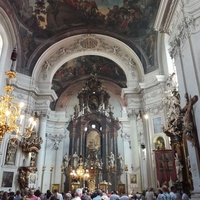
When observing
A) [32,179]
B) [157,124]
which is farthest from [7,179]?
[157,124]

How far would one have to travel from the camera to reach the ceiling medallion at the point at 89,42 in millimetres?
16969

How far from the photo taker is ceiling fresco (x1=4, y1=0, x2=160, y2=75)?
14.2 m

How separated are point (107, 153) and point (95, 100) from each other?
520 centimetres

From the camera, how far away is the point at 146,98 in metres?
13.9

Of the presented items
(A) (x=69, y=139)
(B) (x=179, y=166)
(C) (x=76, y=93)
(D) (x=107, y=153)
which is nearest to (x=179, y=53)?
(B) (x=179, y=166)

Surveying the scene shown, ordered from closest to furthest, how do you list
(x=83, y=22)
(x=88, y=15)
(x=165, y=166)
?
(x=165, y=166)
(x=88, y=15)
(x=83, y=22)

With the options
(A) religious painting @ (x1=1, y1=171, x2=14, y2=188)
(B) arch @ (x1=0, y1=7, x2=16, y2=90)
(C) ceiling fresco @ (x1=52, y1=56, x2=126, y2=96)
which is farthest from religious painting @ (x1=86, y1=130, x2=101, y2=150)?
(B) arch @ (x1=0, y1=7, x2=16, y2=90)

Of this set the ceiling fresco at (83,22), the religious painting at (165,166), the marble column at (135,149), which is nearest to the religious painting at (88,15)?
the ceiling fresco at (83,22)

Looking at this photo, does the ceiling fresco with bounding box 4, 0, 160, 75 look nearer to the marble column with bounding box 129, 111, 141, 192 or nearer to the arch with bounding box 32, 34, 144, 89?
the arch with bounding box 32, 34, 144, 89

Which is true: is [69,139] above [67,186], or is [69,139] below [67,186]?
above

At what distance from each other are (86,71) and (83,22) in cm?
636

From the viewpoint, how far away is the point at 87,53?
17531 mm

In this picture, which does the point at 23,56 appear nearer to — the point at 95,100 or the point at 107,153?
the point at 95,100

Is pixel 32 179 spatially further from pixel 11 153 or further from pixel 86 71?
pixel 86 71
